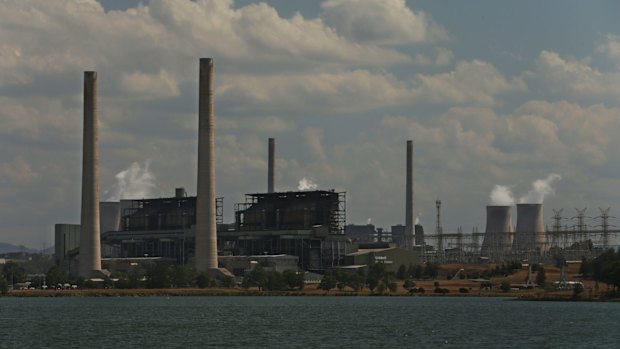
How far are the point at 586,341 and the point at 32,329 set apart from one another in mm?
48247

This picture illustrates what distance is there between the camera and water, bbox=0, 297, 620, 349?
301 ft

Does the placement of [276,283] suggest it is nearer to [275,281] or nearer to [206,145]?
[275,281]

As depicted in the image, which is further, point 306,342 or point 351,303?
point 351,303

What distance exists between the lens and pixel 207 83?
196 metres

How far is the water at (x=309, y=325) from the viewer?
91812 millimetres

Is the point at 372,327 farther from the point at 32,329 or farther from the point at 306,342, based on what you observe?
the point at 32,329

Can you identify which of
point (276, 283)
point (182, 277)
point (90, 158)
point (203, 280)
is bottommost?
point (276, 283)

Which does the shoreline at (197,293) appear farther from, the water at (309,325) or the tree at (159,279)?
the water at (309,325)

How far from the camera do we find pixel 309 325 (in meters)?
111

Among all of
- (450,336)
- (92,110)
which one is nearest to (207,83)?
(92,110)

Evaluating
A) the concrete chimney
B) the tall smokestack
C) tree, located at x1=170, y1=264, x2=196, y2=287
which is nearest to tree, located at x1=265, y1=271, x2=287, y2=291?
tree, located at x1=170, y1=264, x2=196, y2=287

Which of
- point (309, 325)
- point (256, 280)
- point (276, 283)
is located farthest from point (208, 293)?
point (309, 325)

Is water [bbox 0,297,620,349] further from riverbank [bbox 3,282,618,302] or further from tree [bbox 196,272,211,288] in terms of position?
tree [bbox 196,272,211,288]

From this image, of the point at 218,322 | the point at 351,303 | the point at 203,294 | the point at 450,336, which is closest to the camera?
the point at 450,336
